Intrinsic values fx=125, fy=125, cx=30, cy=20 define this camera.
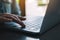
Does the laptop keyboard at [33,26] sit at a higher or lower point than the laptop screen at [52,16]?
lower

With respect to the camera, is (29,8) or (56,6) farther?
(29,8)

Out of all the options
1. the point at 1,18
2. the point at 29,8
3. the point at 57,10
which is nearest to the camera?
the point at 57,10

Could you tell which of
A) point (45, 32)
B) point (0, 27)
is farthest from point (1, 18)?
point (45, 32)

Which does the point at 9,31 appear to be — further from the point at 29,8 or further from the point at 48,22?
the point at 29,8

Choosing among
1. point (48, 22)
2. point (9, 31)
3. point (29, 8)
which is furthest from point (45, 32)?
point (29, 8)

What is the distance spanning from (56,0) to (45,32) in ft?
0.41

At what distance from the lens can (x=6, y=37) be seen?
495 millimetres

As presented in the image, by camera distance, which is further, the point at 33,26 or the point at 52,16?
the point at 33,26

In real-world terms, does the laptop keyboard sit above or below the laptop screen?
below

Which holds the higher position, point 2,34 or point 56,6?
point 56,6

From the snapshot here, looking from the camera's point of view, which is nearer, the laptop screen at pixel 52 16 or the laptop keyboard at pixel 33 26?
the laptop screen at pixel 52 16

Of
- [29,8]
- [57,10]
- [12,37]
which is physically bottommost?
[29,8]

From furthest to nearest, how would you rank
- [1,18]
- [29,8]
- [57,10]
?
[29,8] < [1,18] < [57,10]

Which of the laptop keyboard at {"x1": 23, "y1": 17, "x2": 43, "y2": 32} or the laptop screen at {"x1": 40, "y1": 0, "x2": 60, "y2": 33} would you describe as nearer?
the laptop screen at {"x1": 40, "y1": 0, "x2": 60, "y2": 33}
